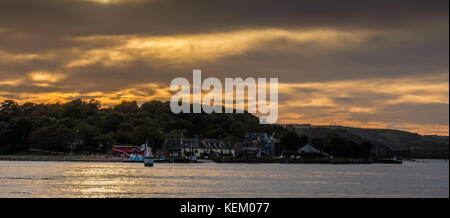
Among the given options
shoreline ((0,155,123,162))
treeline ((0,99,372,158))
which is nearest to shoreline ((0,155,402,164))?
shoreline ((0,155,123,162))

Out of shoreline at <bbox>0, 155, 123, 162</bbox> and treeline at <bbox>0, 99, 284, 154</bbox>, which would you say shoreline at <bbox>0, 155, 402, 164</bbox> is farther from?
treeline at <bbox>0, 99, 284, 154</bbox>

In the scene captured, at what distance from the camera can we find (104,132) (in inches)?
6900

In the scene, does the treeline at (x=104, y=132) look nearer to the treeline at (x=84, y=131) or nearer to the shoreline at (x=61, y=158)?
the treeline at (x=84, y=131)

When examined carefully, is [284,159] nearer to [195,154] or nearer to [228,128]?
[195,154]

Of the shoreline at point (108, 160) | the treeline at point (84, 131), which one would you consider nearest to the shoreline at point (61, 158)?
the shoreline at point (108, 160)

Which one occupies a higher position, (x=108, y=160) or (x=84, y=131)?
(x=84, y=131)

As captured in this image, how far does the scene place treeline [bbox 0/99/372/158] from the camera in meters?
150

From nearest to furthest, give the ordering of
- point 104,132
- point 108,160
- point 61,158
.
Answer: point 108,160 < point 61,158 < point 104,132

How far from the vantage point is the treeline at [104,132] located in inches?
5920

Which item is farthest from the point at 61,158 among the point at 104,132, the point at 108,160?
the point at 104,132

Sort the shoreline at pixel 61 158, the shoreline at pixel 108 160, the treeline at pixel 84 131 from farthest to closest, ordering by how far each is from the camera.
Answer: the treeline at pixel 84 131, the shoreline at pixel 108 160, the shoreline at pixel 61 158

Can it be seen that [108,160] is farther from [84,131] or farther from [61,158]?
[84,131]

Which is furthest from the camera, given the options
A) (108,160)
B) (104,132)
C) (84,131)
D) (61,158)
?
(104,132)
